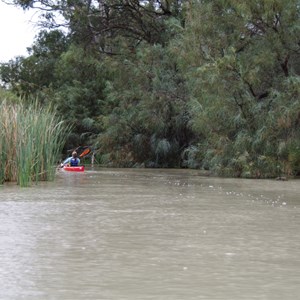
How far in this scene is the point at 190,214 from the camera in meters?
7.69

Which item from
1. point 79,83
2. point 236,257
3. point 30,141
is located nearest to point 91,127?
point 79,83

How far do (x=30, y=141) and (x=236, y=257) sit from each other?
25.7 feet

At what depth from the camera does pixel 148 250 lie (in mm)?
5176

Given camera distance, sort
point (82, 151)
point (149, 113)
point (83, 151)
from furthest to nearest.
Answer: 1. point (82, 151)
2. point (83, 151)
3. point (149, 113)

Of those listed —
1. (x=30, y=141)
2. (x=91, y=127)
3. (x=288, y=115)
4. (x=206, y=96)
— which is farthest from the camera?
(x=91, y=127)

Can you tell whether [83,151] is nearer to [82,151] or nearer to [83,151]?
[83,151]

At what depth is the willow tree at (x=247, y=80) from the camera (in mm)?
17391

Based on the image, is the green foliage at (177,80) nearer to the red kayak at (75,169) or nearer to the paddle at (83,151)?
the paddle at (83,151)

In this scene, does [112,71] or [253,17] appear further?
[112,71]

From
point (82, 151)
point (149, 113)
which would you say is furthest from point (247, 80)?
point (82, 151)

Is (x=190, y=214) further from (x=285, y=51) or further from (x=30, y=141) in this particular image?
(x=285, y=51)

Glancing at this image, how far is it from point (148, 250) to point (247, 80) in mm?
13118

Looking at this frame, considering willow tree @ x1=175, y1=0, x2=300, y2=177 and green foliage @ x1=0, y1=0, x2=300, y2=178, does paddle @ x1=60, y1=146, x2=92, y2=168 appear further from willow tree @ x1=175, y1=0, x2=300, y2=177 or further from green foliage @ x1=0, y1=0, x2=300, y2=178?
willow tree @ x1=175, y1=0, x2=300, y2=177

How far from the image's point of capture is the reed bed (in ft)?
39.4
